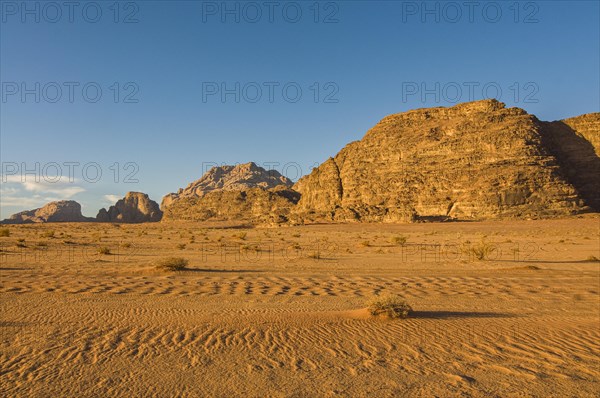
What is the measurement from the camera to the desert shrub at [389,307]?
6.61m

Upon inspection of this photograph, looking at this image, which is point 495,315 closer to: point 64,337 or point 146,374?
point 146,374

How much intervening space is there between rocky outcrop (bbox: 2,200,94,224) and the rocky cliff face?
117569 millimetres

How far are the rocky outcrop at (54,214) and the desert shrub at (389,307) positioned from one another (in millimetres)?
169945

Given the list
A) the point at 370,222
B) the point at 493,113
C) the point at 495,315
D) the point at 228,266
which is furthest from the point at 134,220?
the point at 495,315

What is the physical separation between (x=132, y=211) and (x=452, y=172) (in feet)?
377

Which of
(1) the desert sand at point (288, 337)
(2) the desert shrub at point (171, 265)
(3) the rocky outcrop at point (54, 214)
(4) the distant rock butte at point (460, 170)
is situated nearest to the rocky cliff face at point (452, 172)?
(4) the distant rock butte at point (460, 170)

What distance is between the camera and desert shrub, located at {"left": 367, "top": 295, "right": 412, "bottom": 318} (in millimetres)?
6605

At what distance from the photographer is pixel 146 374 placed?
411 cm

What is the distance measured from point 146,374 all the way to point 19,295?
5511mm

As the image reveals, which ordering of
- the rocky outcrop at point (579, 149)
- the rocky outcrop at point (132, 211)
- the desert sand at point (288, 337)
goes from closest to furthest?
1. the desert sand at point (288, 337)
2. the rocky outcrop at point (579, 149)
3. the rocky outcrop at point (132, 211)

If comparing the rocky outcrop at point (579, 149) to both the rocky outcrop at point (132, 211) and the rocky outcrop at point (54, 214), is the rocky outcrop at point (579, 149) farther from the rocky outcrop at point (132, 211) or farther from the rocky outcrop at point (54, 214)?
the rocky outcrop at point (54, 214)

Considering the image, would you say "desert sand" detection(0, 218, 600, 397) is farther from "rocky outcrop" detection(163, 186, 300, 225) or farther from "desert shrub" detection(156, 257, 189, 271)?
"rocky outcrop" detection(163, 186, 300, 225)

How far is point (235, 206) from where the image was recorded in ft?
340

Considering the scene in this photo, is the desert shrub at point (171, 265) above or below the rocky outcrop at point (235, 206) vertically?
below
